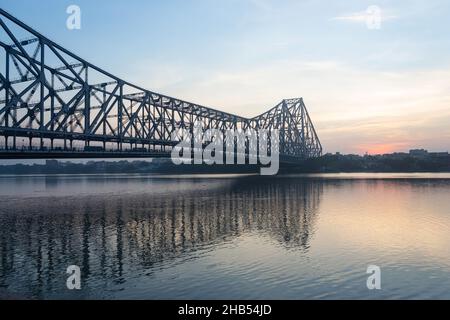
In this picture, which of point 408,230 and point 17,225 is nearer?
point 408,230

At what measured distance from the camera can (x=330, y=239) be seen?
28281 millimetres

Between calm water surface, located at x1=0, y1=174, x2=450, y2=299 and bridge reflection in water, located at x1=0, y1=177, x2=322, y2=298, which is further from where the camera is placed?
bridge reflection in water, located at x1=0, y1=177, x2=322, y2=298

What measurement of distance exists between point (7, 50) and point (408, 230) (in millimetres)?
51656

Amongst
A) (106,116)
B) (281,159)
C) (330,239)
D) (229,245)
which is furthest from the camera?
(281,159)

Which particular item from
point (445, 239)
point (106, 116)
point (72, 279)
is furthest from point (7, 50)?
point (445, 239)

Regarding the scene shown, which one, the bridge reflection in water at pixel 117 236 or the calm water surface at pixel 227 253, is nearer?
the calm water surface at pixel 227 253

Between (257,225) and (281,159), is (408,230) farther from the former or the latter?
(281,159)

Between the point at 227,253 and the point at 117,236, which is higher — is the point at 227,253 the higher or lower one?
the lower one

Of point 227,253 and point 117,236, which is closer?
point 227,253
